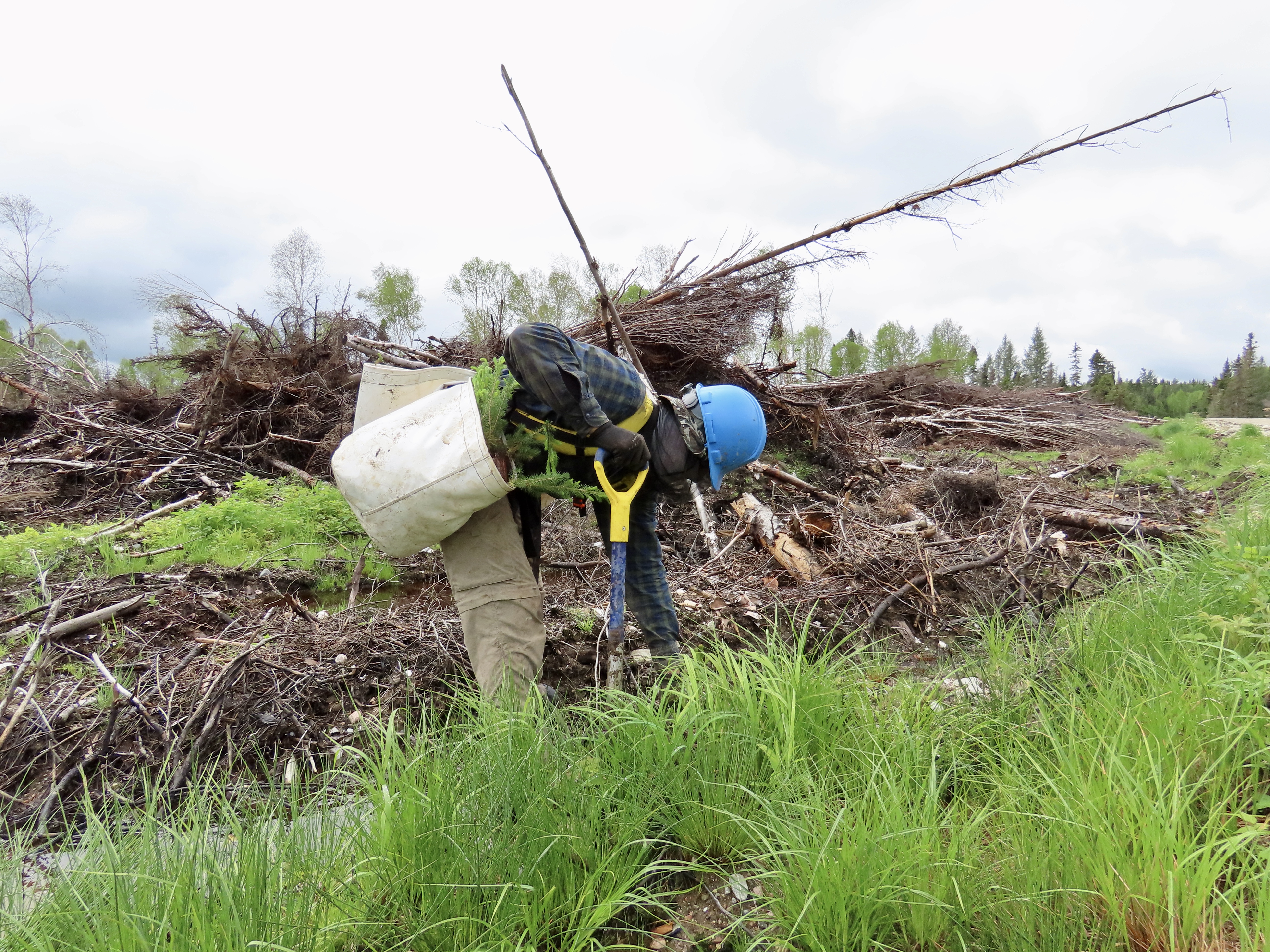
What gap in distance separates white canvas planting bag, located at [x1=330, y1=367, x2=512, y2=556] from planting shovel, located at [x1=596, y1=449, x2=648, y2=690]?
1.41 feet

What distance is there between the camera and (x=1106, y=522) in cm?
480

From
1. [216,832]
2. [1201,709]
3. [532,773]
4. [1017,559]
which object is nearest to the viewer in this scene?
[216,832]

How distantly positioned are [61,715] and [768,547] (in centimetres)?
419

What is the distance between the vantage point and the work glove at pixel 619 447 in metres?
2.69

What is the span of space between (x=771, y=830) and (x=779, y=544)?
338 cm

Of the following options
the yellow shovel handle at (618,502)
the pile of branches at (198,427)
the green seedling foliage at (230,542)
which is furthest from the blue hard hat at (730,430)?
the pile of branches at (198,427)

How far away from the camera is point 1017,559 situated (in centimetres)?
439

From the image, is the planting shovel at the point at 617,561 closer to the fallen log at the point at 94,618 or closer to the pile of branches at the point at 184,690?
the pile of branches at the point at 184,690

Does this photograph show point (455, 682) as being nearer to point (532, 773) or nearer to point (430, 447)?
point (430, 447)

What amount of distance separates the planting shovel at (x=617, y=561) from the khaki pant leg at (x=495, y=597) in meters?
0.32

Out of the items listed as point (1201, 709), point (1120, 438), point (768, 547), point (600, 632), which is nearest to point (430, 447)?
point (600, 632)

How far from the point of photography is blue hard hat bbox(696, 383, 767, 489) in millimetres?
2908

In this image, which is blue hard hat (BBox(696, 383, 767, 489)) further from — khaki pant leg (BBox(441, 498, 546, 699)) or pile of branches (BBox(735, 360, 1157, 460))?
pile of branches (BBox(735, 360, 1157, 460))

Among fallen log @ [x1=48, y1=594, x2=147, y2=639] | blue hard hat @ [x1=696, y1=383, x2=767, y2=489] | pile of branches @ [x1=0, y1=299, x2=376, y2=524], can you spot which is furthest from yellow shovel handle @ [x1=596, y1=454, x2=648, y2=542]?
pile of branches @ [x1=0, y1=299, x2=376, y2=524]
